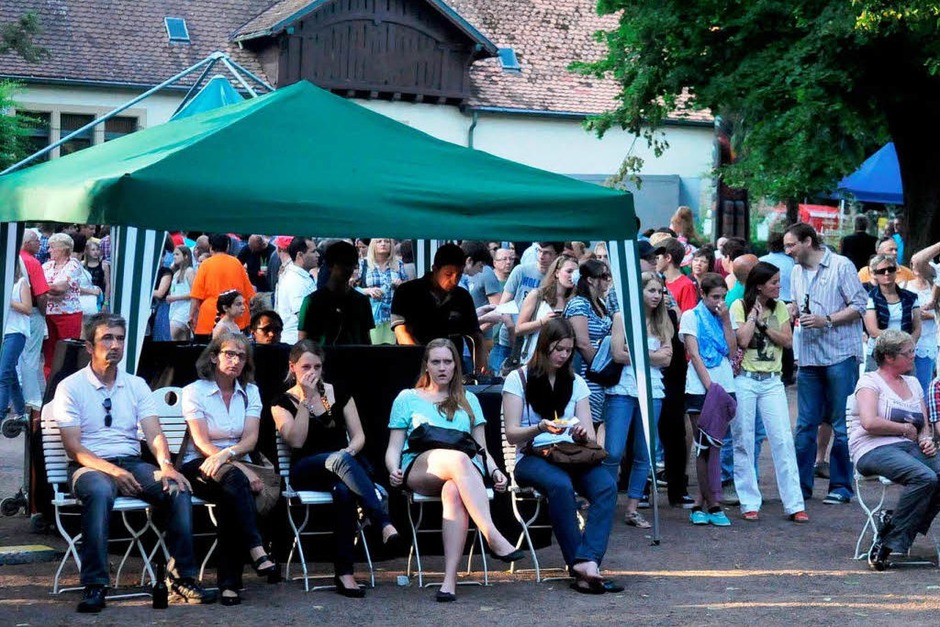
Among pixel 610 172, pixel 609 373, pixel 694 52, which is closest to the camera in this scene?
pixel 609 373

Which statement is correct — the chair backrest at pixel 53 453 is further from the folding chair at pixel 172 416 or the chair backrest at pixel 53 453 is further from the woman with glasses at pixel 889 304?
the woman with glasses at pixel 889 304

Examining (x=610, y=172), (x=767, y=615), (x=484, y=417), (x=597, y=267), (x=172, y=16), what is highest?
(x=172, y=16)

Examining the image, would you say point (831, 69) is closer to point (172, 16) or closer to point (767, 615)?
point (767, 615)

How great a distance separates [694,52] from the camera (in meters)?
20.1

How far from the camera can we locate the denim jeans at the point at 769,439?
10.1 meters

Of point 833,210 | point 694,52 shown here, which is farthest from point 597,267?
point 833,210

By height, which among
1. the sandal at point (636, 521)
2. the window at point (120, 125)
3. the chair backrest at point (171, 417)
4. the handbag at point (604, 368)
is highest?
the window at point (120, 125)

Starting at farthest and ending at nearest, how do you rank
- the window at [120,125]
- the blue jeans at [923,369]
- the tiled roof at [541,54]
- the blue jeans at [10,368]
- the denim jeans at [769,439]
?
the tiled roof at [541,54]
the window at [120,125]
the blue jeans at [10,368]
the blue jeans at [923,369]
the denim jeans at [769,439]

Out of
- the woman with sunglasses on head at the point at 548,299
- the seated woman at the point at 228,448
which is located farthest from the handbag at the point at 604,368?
the seated woman at the point at 228,448

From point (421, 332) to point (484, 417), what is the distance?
161 cm

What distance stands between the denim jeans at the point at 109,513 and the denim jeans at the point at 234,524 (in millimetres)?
155

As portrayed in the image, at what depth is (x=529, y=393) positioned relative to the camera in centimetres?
849

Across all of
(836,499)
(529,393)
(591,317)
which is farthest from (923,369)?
(529,393)

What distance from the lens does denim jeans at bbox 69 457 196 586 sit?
7.27 meters
